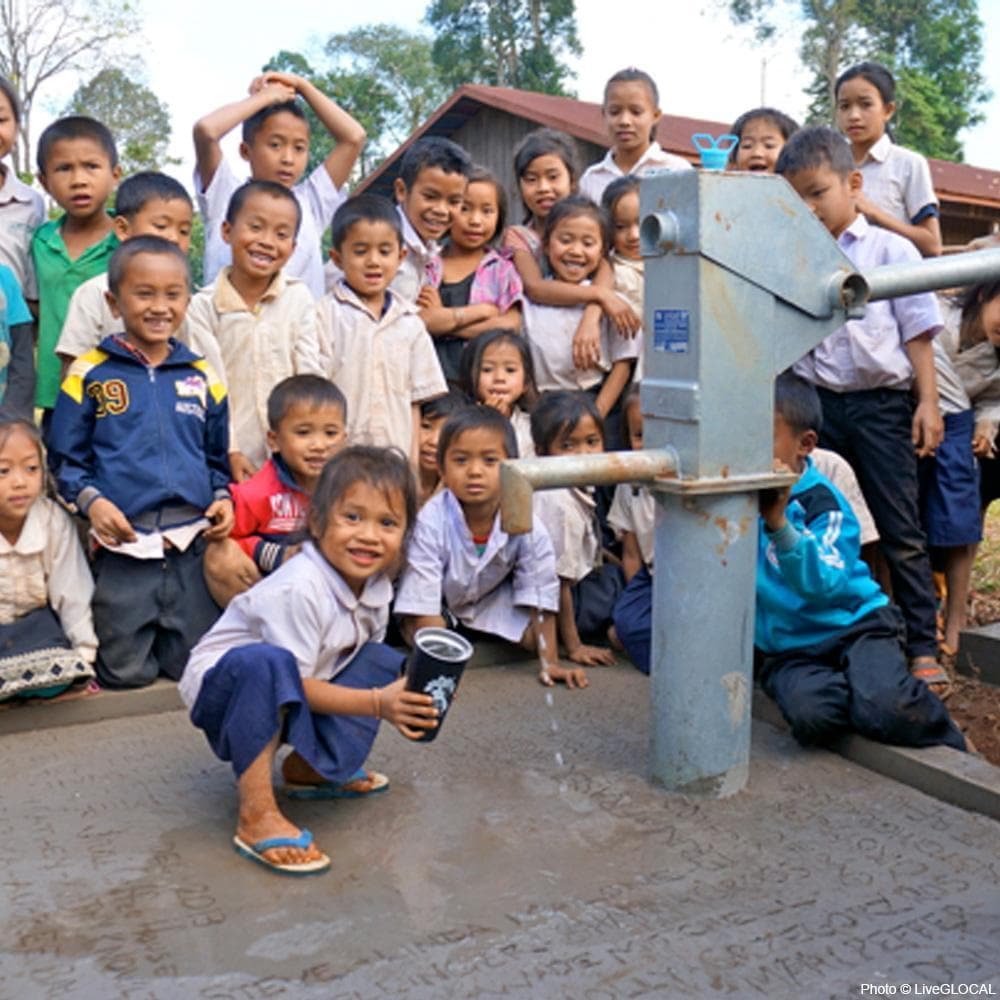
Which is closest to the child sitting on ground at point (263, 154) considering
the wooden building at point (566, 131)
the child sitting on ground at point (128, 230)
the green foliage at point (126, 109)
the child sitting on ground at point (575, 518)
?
the child sitting on ground at point (128, 230)

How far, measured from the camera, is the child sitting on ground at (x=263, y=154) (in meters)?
4.20

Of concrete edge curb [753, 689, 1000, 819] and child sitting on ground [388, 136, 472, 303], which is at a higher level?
child sitting on ground [388, 136, 472, 303]

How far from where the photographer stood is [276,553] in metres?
3.33

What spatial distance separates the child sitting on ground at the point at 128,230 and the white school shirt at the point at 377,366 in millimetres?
492

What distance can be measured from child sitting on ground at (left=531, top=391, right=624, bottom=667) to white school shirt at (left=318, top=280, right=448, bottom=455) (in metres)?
0.41

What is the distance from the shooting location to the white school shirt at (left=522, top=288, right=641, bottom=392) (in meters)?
4.20

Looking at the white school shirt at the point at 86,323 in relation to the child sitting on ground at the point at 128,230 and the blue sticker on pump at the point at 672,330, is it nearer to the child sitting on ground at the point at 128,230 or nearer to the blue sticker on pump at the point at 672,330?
the child sitting on ground at the point at 128,230

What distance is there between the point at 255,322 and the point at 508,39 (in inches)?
1179

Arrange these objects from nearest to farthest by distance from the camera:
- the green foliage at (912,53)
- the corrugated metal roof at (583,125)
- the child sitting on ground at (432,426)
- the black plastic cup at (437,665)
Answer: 1. the black plastic cup at (437,665)
2. the child sitting on ground at (432,426)
3. the corrugated metal roof at (583,125)
4. the green foliage at (912,53)

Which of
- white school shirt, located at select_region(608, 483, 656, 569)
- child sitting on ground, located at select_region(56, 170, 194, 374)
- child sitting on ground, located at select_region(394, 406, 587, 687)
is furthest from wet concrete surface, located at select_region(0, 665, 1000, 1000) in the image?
child sitting on ground, located at select_region(56, 170, 194, 374)

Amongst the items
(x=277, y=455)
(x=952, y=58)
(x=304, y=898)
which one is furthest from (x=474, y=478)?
(x=952, y=58)

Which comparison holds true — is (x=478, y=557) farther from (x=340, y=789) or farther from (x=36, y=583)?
(x=36, y=583)

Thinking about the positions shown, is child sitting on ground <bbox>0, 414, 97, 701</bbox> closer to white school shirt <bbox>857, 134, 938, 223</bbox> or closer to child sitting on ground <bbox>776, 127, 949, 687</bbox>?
child sitting on ground <bbox>776, 127, 949, 687</bbox>

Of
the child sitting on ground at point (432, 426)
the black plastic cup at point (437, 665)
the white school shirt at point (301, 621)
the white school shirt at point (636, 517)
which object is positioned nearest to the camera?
the black plastic cup at point (437, 665)
